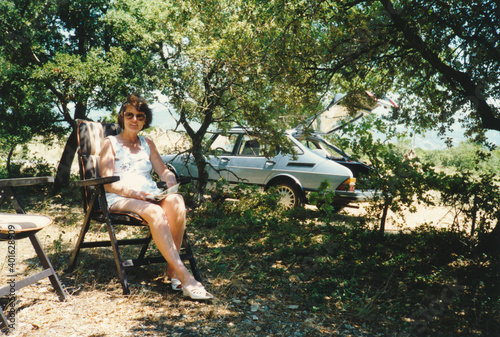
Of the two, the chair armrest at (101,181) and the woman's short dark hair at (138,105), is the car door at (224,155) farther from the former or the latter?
the chair armrest at (101,181)

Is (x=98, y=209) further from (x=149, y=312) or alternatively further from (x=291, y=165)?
(x=291, y=165)

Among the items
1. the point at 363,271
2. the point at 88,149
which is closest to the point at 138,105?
the point at 88,149

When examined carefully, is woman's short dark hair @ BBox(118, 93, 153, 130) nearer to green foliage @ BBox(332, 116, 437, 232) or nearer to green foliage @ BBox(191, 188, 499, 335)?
green foliage @ BBox(191, 188, 499, 335)

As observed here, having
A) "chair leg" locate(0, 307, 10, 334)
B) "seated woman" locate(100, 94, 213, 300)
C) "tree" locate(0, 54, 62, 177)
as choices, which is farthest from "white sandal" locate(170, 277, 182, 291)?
"tree" locate(0, 54, 62, 177)

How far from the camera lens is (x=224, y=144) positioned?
7586mm

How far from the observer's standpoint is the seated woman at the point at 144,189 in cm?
320

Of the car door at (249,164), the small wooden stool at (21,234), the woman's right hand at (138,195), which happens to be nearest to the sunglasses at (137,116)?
the woman's right hand at (138,195)

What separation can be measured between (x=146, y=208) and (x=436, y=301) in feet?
8.72

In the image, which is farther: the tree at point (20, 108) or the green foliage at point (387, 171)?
the tree at point (20, 108)

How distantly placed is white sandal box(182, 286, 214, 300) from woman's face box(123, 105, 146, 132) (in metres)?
1.61

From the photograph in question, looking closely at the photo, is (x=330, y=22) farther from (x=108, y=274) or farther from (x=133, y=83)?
(x=133, y=83)

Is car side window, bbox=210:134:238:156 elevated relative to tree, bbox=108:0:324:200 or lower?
lower

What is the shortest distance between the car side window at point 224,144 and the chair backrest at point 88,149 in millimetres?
3333

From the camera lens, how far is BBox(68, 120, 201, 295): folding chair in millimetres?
3256
